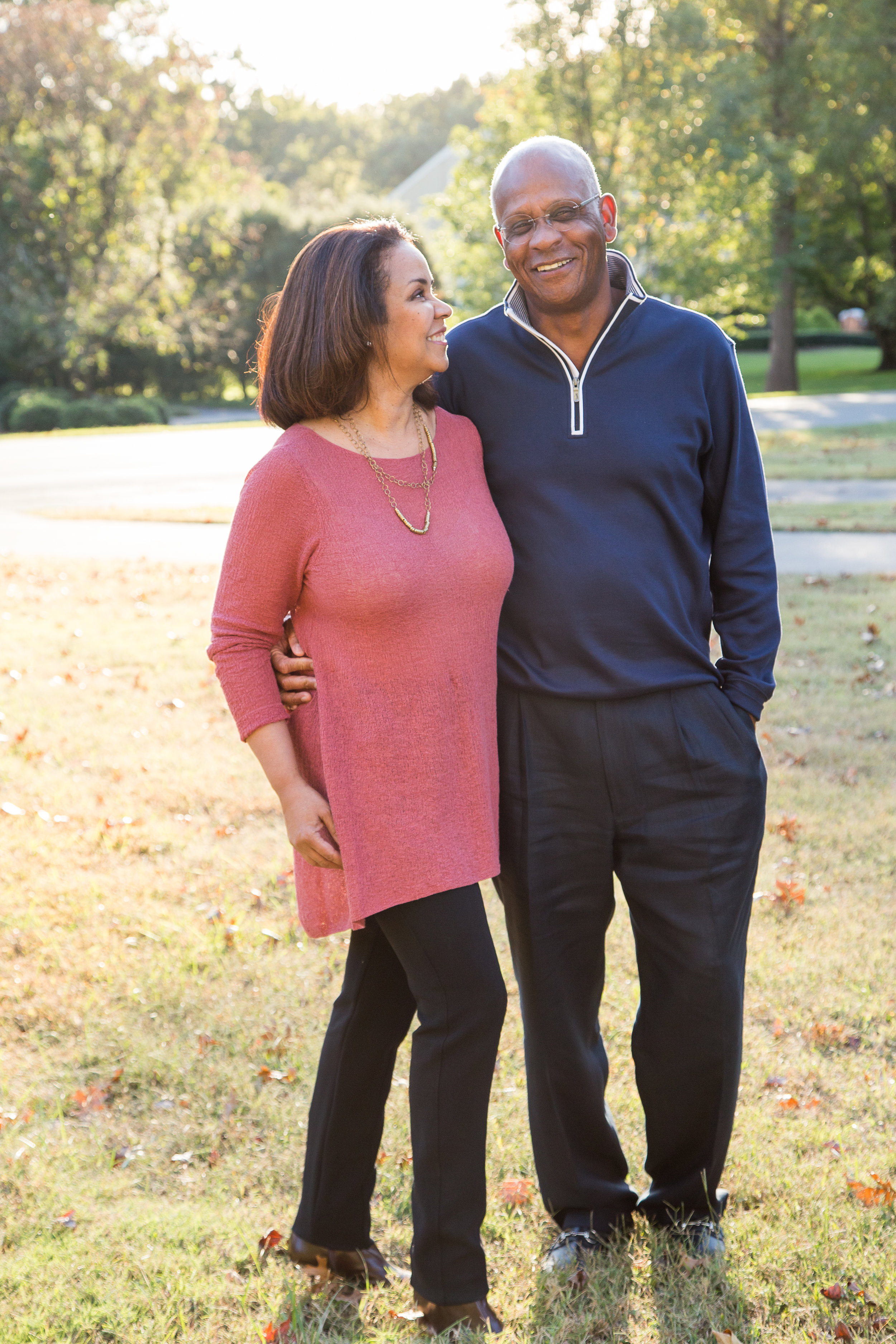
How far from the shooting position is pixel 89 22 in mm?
33750

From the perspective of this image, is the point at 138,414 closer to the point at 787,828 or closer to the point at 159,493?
the point at 159,493

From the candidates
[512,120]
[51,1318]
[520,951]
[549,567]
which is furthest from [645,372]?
[512,120]

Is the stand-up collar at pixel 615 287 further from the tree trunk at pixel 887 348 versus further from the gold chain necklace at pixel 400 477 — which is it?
the tree trunk at pixel 887 348

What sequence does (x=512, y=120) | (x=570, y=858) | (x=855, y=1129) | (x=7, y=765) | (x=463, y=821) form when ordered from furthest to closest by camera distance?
(x=512, y=120) → (x=7, y=765) → (x=855, y=1129) → (x=570, y=858) → (x=463, y=821)

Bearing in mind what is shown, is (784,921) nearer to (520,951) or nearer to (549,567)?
(520,951)

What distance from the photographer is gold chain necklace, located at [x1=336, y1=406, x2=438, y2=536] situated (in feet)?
7.90

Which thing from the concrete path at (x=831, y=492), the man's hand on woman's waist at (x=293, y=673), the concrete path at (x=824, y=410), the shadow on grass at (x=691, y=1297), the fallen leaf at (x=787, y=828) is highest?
the man's hand on woman's waist at (x=293, y=673)

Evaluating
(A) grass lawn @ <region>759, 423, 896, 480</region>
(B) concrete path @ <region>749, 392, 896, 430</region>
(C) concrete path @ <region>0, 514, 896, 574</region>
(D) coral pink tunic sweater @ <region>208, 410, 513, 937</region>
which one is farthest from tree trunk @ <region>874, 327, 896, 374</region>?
(D) coral pink tunic sweater @ <region>208, 410, 513, 937</region>

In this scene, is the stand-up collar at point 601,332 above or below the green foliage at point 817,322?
above

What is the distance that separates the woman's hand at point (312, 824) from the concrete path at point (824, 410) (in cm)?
1790

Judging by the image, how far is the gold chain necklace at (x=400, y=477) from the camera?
7.90 ft

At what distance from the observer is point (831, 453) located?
17.4 metres

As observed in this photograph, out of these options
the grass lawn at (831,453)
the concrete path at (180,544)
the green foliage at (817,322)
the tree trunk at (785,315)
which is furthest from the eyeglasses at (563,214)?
the green foliage at (817,322)

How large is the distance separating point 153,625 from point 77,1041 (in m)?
5.71
